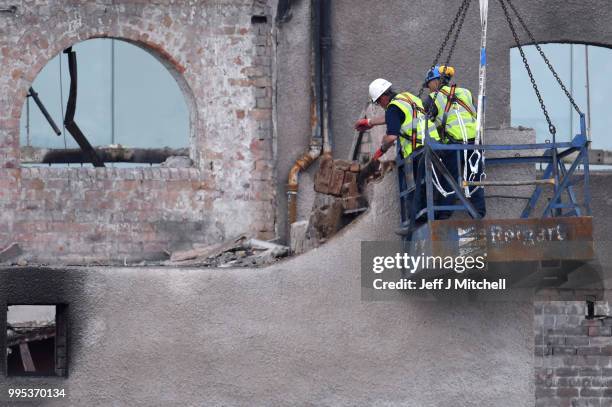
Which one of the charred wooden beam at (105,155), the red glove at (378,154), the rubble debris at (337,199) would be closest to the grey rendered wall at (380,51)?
the charred wooden beam at (105,155)

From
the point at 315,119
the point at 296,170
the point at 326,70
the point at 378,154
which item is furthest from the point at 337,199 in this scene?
the point at 326,70

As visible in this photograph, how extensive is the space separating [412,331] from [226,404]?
1711 mm

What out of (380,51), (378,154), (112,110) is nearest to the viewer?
(378,154)

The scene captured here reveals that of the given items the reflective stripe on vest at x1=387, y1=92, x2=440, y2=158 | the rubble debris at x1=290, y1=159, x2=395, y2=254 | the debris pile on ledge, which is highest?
the reflective stripe on vest at x1=387, y1=92, x2=440, y2=158

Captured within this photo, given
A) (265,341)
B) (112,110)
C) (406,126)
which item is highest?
(112,110)

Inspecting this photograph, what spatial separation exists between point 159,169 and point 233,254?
10.1 ft

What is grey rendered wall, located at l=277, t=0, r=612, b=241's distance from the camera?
76.2ft

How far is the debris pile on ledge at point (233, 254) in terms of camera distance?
19091 mm

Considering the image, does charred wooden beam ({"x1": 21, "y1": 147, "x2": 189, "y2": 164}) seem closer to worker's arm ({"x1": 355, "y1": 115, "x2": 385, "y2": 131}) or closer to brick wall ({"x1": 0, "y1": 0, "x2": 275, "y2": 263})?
brick wall ({"x1": 0, "y1": 0, "x2": 275, "y2": 263})

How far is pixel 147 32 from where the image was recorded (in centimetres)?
2303

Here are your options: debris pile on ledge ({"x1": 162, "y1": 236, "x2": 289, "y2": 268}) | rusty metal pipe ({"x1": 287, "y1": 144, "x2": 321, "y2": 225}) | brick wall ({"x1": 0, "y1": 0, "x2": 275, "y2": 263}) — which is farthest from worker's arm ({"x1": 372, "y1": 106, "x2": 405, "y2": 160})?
brick wall ({"x1": 0, "y1": 0, "x2": 275, "y2": 263})

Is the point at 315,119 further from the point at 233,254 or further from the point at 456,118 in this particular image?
the point at 456,118

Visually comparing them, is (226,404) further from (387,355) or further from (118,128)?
(118,128)

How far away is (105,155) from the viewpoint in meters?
25.2
